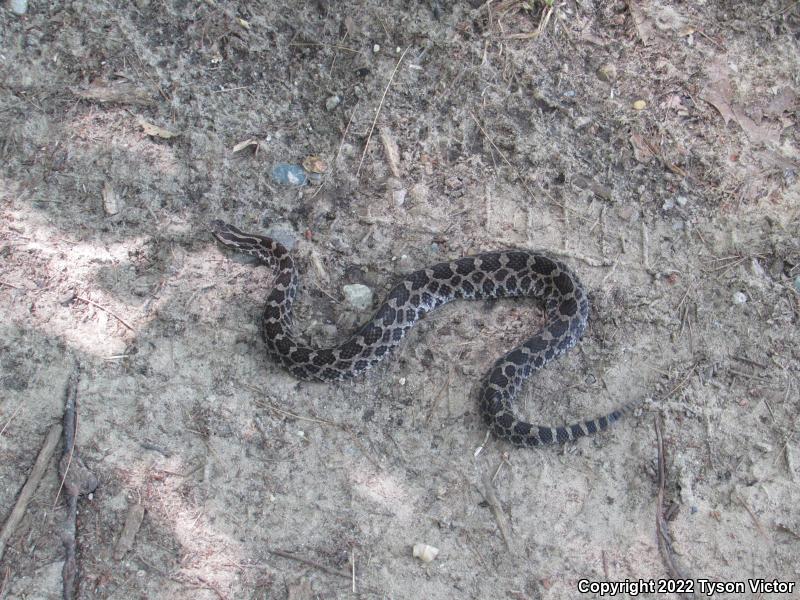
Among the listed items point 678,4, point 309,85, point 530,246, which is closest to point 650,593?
point 530,246

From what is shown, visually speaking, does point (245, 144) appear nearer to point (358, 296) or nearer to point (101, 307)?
point (358, 296)

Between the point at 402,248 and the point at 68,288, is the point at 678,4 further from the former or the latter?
the point at 68,288

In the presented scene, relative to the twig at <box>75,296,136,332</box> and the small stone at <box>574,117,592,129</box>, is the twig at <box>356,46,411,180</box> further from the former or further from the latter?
the twig at <box>75,296,136,332</box>

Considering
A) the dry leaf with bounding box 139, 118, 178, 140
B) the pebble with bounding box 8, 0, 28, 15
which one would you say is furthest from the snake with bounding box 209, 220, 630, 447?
the pebble with bounding box 8, 0, 28, 15

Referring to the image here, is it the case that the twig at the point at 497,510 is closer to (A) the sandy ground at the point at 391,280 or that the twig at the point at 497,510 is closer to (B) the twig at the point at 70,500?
(A) the sandy ground at the point at 391,280

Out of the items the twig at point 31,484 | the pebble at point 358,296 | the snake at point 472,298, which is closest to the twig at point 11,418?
the twig at point 31,484

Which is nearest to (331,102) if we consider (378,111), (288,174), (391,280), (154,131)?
(378,111)
